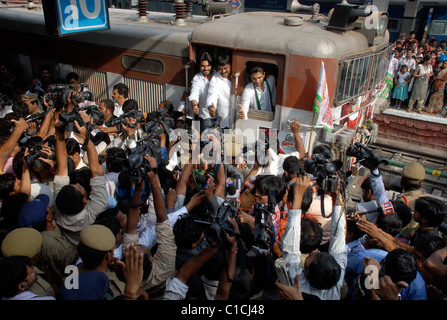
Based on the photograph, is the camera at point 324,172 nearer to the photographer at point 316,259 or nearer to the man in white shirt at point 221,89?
the photographer at point 316,259

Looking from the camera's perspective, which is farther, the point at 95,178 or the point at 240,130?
the point at 240,130

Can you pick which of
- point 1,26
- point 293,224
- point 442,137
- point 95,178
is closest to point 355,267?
point 293,224

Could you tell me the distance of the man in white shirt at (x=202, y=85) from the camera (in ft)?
17.5

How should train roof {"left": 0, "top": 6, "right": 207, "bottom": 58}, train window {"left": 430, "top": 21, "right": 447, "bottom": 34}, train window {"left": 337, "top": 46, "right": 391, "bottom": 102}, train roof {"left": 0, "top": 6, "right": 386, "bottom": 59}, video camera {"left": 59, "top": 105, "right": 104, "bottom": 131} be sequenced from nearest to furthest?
video camera {"left": 59, "top": 105, "right": 104, "bottom": 131}
train roof {"left": 0, "top": 6, "right": 386, "bottom": 59}
train window {"left": 337, "top": 46, "right": 391, "bottom": 102}
train roof {"left": 0, "top": 6, "right": 207, "bottom": 58}
train window {"left": 430, "top": 21, "right": 447, "bottom": 34}

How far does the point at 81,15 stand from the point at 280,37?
2.82 metres

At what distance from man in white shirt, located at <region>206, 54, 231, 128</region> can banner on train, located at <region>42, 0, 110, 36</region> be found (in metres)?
1.88

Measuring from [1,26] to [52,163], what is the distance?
7064 mm

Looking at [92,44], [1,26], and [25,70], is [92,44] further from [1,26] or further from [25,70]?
[1,26]

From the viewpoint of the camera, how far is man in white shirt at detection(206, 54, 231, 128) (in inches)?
206

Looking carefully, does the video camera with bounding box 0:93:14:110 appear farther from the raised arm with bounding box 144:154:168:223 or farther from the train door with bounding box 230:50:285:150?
the raised arm with bounding box 144:154:168:223

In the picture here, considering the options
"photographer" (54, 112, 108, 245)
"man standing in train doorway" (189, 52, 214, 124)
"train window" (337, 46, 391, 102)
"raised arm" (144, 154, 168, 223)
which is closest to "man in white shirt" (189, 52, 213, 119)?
"man standing in train doorway" (189, 52, 214, 124)

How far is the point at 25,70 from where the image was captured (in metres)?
8.66

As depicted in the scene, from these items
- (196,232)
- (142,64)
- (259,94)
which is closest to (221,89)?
(259,94)

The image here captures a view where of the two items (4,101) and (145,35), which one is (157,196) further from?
(4,101)
